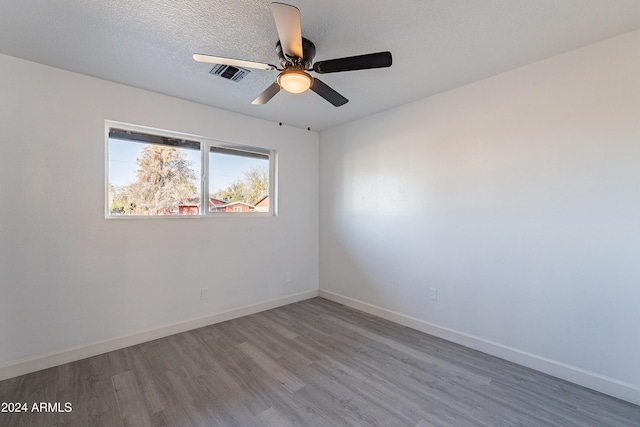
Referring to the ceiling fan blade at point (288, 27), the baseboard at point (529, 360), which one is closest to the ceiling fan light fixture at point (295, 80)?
the ceiling fan blade at point (288, 27)

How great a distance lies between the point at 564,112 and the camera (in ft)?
6.93

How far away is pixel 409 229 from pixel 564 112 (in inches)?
64.7

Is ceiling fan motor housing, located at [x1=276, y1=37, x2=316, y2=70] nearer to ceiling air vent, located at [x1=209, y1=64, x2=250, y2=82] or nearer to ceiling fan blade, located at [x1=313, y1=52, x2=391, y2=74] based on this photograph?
ceiling fan blade, located at [x1=313, y1=52, x2=391, y2=74]

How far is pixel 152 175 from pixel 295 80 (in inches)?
80.7

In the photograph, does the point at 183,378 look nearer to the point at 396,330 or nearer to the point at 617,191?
the point at 396,330

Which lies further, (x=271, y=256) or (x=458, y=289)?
(x=271, y=256)

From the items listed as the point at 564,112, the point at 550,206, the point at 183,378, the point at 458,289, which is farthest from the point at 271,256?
the point at 564,112

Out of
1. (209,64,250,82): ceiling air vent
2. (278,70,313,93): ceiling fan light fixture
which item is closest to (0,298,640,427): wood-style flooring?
(278,70,313,93): ceiling fan light fixture

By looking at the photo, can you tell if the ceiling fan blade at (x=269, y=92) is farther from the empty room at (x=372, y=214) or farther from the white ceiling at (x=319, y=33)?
the white ceiling at (x=319, y=33)

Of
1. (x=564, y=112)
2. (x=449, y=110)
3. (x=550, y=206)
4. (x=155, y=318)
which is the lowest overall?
(x=155, y=318)

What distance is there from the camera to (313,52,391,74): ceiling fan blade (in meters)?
1.61

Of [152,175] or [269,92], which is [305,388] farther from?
[152,175]

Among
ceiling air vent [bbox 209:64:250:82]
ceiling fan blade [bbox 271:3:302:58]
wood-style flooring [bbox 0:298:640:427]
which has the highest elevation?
ceiling air vent [bbox 209:64:250:82]

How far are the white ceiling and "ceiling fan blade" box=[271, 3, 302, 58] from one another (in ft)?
0.84
